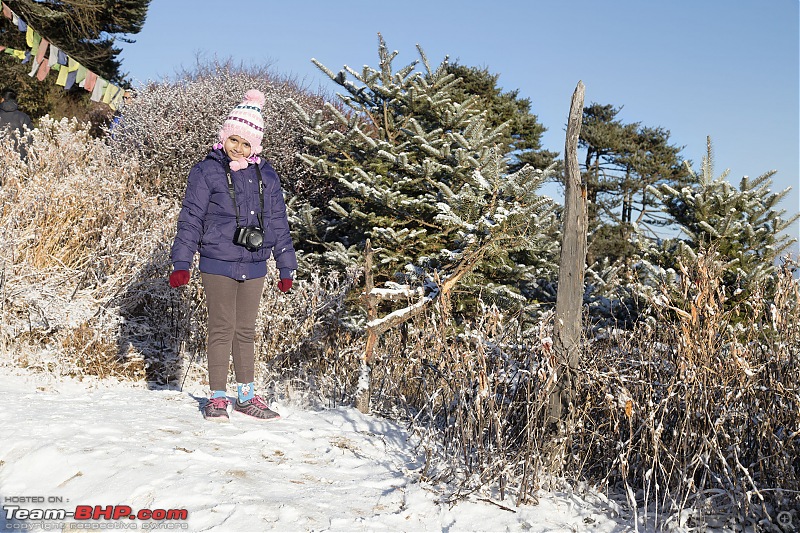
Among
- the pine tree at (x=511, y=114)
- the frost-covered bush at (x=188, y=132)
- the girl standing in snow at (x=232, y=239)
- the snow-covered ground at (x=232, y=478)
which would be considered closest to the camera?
the snow-covered ground at (x=232, y=478)

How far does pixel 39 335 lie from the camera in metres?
5.02

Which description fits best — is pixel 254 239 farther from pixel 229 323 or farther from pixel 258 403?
pixel 258 403

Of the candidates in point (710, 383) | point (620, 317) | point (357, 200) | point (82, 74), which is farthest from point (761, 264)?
point (82, 74)

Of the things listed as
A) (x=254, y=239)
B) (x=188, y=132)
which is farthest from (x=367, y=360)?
(x=188, y=132)

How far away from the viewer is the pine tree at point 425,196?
5.45 m

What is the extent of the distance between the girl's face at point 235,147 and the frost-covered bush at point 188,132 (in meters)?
3.55

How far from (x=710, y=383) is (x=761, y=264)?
9.12 feet

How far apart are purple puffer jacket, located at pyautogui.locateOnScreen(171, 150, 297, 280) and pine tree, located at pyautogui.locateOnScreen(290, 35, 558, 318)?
179cm

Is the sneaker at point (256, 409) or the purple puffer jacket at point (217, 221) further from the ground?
the purple puffer jacket at point (217, 221)

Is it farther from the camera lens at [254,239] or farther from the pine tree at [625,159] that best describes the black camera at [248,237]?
the pine tree at [625,159]

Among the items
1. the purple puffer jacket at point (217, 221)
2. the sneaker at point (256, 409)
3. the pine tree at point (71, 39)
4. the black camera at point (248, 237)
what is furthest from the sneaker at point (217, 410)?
the pine tree at point (71, 39)

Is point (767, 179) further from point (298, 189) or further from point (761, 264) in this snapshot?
point (298, 189)

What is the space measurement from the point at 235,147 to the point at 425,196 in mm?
2344

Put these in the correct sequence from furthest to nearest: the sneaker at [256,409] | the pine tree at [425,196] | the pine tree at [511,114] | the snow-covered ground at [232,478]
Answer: the pine tree at [511,114] < the pine tree at [425,196] < the sneaker at [256,409] < the snow-covered ground at [232,478]
